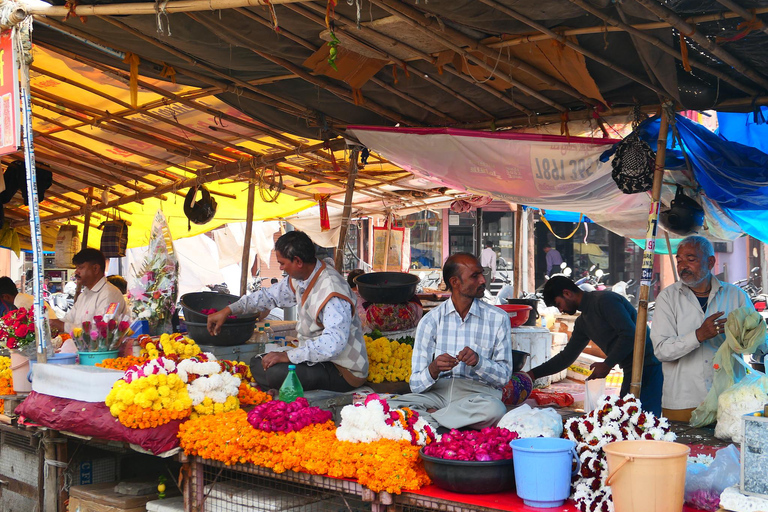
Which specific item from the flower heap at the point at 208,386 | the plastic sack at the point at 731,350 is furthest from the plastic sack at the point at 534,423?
the flower heap at the point at 208,386

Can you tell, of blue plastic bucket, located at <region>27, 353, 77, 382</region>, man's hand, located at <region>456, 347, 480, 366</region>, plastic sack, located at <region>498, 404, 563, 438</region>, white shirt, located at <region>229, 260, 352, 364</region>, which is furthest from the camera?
blue plastic bucket, located at <region>27, 353, 77, 382</region>

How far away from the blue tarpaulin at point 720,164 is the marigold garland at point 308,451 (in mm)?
2772

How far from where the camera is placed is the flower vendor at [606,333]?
5184 millimetres

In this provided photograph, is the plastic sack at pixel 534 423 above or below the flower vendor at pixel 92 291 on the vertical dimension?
below

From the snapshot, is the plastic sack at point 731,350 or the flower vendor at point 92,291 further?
the flower vendor at point 92,291

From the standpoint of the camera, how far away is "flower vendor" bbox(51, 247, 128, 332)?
246 inches

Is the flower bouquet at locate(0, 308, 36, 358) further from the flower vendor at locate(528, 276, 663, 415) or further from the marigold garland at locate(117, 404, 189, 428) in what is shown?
the flower vendor at locate(528, 276, 663, 415)

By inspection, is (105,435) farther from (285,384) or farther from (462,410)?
(462,410)

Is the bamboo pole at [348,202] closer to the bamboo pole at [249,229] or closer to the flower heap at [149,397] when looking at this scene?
the bamboo pole at [249,229]

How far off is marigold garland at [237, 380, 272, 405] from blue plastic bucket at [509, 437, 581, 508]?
2.26 metres

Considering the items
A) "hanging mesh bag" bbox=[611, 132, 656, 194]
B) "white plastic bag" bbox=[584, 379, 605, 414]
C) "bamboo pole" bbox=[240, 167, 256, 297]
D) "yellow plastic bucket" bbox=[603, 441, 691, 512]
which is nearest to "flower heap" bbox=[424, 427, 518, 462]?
"yellow plastic bucket" bbox=[603, 441, 691, 512]

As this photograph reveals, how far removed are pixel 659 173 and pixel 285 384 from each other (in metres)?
2.64

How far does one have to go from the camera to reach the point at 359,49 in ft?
15.4

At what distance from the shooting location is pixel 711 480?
2.89m
